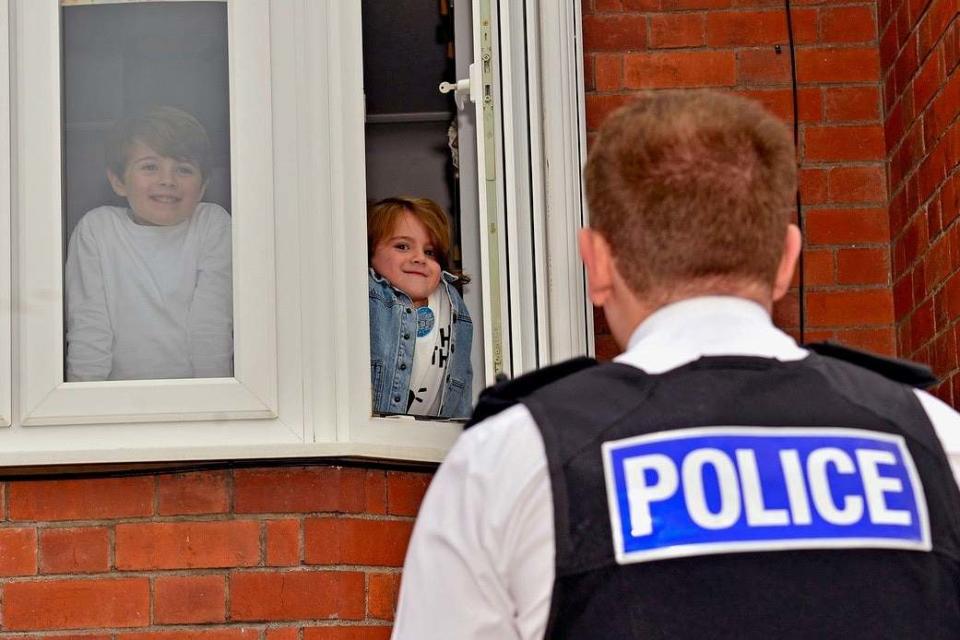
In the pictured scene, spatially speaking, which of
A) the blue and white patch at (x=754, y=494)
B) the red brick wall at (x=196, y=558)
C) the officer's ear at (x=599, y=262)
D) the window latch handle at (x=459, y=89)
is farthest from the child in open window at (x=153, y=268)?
the blue and white patch at (x=754, y=494)

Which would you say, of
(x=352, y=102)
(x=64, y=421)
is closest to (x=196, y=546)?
(x=64, y=421)

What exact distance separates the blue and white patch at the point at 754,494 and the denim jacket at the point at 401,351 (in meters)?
1.85

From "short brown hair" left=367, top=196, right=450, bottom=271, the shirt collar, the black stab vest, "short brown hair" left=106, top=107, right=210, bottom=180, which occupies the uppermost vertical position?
"short brown hair" left=106, top=107, right=210, bottom=180

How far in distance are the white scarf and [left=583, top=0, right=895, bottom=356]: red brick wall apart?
676 mm

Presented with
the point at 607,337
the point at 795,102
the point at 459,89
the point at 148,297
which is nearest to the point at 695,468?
the point at 148,297

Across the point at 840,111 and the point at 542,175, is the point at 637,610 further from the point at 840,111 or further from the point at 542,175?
the point at 840,111

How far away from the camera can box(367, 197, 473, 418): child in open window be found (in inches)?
136

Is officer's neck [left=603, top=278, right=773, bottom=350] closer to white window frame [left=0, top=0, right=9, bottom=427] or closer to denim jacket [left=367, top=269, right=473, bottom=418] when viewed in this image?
denim jacket [left=367, top=269, right=473, bottom=418]

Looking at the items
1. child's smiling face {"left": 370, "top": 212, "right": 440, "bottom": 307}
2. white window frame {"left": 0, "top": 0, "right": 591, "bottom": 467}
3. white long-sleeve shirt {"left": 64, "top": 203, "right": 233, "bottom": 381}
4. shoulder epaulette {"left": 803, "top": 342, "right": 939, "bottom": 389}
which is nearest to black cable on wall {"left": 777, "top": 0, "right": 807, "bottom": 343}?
child's smiling face {"left": 370, "top": 212, "right": 440, "bottom": 307}

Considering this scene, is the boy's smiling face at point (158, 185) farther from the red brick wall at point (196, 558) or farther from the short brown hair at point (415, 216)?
the red brick wall at point (196, 558)

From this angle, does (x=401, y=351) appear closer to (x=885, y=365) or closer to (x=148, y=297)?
(x=148, y=297)

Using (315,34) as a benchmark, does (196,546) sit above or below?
below

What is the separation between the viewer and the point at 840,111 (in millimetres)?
4008

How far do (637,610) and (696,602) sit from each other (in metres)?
0.06
